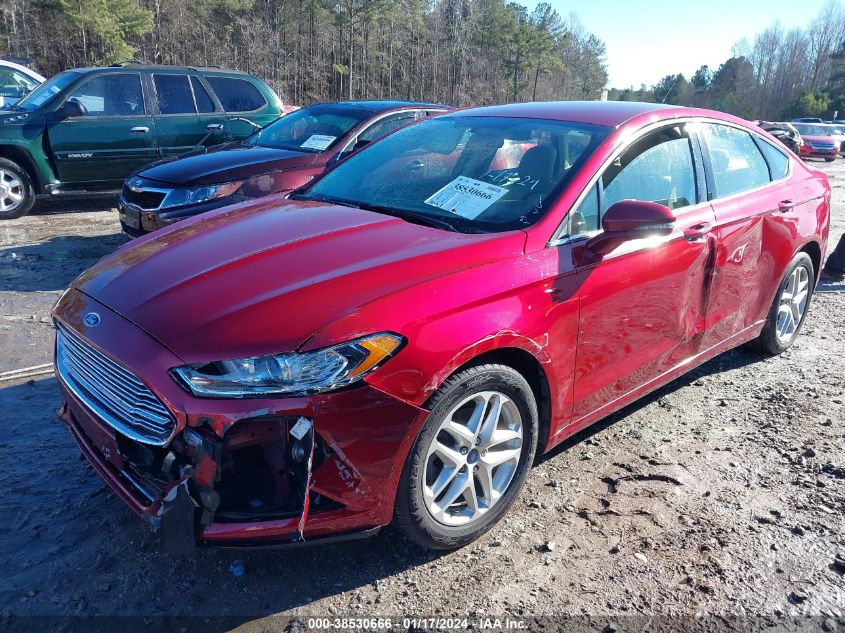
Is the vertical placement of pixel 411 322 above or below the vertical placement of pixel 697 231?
below

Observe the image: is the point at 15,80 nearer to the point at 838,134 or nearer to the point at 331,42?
the point at 838,134

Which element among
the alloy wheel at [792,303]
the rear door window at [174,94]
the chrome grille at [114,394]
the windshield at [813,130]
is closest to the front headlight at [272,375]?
the chrome grille at [114,394]

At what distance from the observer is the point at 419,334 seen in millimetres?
2281

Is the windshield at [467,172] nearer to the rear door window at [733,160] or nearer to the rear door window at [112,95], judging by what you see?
the rear door window at [733,160]

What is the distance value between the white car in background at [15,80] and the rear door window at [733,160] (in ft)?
41.8

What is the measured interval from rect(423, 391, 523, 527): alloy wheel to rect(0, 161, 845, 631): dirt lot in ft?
0.67

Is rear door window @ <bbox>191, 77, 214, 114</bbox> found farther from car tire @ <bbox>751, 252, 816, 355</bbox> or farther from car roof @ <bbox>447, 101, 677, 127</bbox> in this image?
car tire @ <bbox>751, 252, 816, 355</bbox>

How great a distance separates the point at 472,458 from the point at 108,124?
768 cm

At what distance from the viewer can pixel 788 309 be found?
15.6 feet

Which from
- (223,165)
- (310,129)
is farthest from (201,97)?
(223,165)

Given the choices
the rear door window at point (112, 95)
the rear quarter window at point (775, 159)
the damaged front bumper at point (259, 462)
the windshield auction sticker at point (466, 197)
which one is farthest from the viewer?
the rear door window at point (112, 95)

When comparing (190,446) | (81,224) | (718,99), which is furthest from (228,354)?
(718,99)

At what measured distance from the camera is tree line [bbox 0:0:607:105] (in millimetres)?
36688

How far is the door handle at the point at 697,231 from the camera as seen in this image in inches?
133
